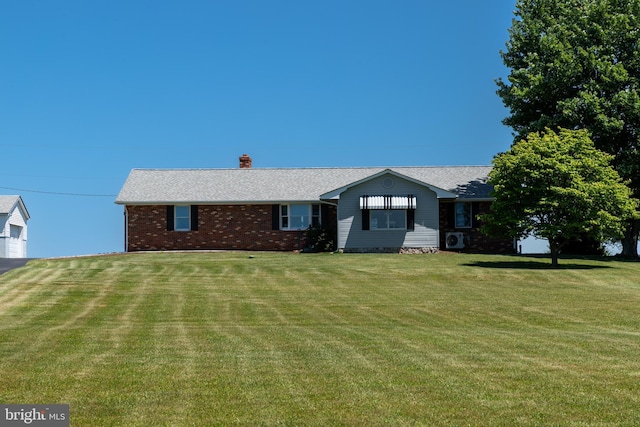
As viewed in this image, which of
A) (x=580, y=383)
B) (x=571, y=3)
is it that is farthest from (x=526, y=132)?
(x=580, y=383)

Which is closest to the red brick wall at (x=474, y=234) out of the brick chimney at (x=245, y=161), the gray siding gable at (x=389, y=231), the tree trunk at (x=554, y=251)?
the gray siding gable at (x=389, y=231)

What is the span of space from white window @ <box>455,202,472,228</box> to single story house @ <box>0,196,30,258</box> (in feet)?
98.1

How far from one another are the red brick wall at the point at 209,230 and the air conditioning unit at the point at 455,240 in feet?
31.8

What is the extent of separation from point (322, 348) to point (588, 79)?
34.3 metres

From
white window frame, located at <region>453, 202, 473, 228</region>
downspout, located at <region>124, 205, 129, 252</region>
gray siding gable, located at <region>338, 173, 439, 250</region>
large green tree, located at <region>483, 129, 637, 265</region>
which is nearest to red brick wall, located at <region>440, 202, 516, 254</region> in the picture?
white window frame, located at <region>453, 202, 473, 228</region>

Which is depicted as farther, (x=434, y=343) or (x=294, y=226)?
(x=294, y=226)

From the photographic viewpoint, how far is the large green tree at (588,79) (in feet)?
140

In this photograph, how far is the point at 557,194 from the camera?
3778cm

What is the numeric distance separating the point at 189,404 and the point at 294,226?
38943mm

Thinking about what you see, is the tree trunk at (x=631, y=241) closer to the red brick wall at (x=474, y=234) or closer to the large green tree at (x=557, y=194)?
the red brick wall at (x=474, y=234)

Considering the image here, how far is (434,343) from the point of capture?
15570 mm

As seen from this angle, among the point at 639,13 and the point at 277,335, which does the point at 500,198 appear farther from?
the point at 277,335

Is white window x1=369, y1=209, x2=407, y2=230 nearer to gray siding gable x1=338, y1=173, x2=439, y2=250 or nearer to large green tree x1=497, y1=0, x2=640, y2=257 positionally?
gray siding gable x1=338, y1=173, x2=439, y2=250

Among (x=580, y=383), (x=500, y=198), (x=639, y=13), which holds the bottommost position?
(x=580, y=383)
